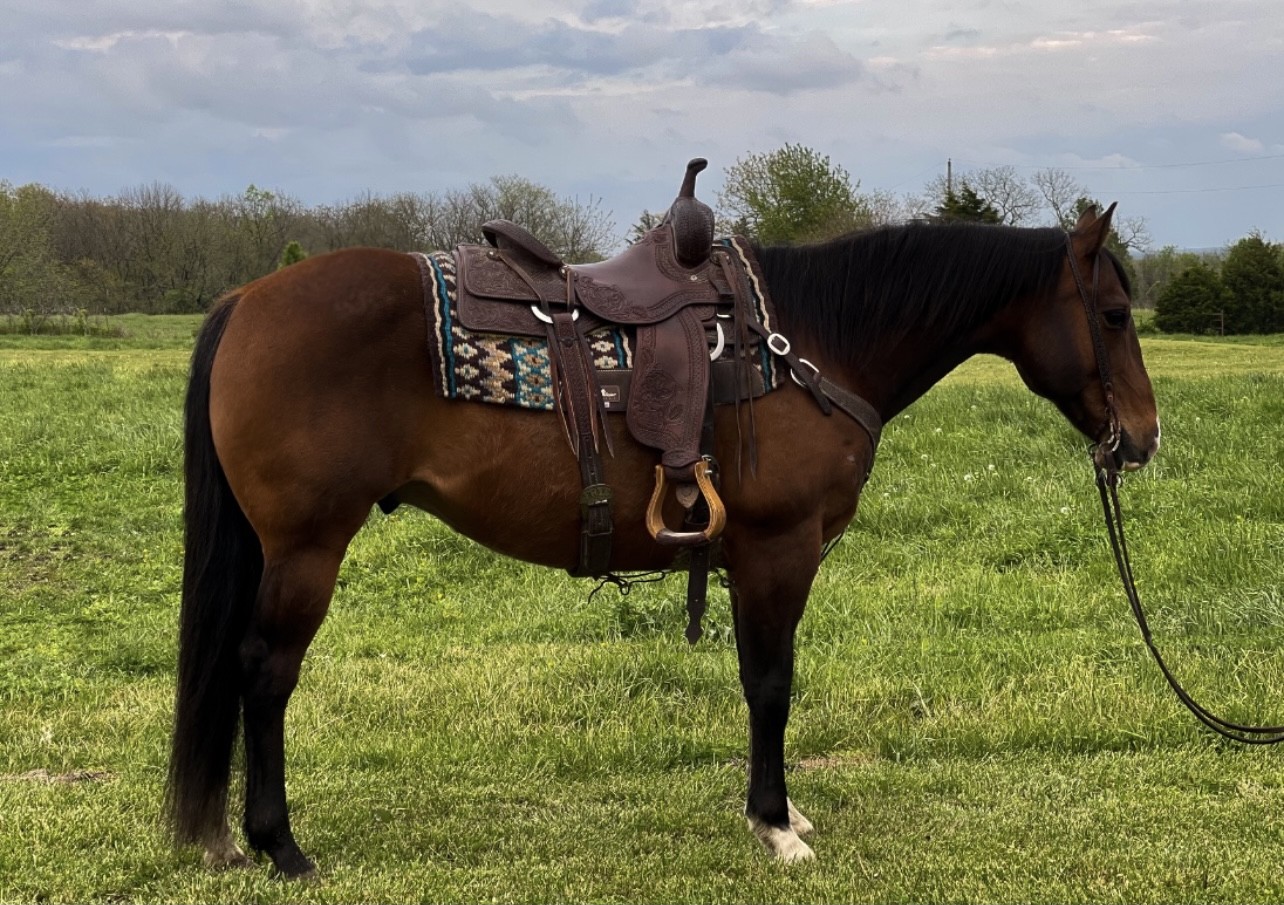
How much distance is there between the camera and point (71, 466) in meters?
10.0

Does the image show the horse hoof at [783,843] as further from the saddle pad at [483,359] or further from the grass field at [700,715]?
the saddle pad at [483,359]

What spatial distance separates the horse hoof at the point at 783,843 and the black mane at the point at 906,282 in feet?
5.32

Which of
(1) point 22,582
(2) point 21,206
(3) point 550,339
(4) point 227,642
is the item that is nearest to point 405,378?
(3) point 550,339

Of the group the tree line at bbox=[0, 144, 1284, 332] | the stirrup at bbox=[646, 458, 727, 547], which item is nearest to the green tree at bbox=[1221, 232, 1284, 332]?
the tree line at bbox=[0, 144, 1284, 332]

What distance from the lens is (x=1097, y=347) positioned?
3.62 meters

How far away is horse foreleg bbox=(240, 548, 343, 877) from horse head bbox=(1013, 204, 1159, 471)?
253 cm

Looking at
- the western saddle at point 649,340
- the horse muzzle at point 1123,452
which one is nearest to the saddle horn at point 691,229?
Result: the western saddle at point 649,340

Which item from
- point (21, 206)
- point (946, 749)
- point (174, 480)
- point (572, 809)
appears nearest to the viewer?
point (572, 809)

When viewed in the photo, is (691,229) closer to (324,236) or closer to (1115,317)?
(1115,317)

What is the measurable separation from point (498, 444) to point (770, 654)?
45.3 inches

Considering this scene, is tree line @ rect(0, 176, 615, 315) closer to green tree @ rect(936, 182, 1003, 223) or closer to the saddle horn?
green tree @ rect(936, 182, 1003, 223)

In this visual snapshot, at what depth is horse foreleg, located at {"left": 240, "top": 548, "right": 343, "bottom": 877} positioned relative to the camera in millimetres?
3150

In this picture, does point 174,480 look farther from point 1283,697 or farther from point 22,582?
point 1283,697

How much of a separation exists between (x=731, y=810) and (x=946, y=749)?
1.11m
